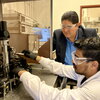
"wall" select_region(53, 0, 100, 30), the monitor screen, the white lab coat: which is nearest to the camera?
the white lab coat

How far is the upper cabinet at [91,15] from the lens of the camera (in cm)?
333

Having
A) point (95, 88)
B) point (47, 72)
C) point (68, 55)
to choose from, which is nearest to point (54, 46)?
point (68, 55)

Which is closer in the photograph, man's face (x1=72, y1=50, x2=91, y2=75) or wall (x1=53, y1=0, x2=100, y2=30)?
man's face (x1=72, y1=50, x2=91, y2=75)

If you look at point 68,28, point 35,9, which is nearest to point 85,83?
point 68,28

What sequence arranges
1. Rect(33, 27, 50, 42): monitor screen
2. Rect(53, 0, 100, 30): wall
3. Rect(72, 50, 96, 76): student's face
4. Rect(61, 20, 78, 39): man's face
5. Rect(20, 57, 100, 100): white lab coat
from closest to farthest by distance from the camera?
Rect(20, 57, 100, 100): white lab coat, Rect(72, 50, 96, 76): student's face, Rect(61, 20, 78, 39): man's face, Rect(33, 27, 50, 42): monitor screen, Rect(53, 0, 100, 30): wall

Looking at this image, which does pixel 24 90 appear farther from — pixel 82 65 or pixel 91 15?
pixel 91 15

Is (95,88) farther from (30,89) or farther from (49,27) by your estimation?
(49,27)

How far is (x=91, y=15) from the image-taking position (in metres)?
3.39

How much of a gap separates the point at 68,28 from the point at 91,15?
213cm

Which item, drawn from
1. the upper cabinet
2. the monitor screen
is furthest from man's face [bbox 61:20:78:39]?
the upper cabinet

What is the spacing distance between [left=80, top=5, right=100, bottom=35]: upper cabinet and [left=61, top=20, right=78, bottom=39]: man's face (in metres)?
1.96

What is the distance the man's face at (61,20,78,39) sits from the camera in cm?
148

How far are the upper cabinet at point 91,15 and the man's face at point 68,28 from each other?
196 cm

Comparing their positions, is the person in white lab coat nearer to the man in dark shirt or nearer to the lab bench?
the lab bench
